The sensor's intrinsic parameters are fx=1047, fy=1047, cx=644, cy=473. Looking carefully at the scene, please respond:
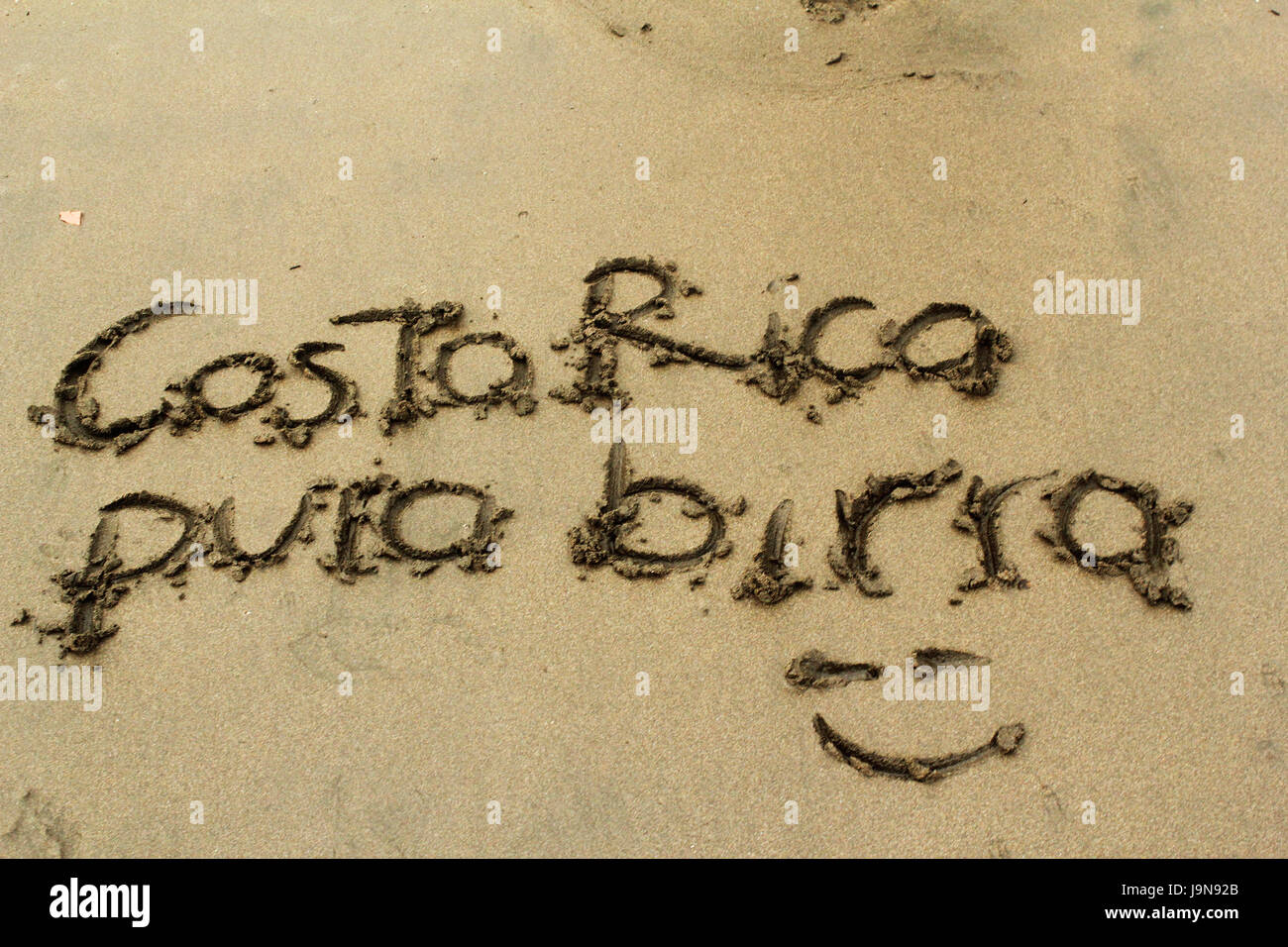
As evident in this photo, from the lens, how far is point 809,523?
2.80 metres

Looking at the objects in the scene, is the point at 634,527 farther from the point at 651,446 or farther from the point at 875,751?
the point at 875,751

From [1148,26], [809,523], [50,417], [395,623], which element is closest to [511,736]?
[395,623]

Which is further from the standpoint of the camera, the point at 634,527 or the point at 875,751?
the point at 634,527

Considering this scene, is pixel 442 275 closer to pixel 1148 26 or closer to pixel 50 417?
pixel 50 417

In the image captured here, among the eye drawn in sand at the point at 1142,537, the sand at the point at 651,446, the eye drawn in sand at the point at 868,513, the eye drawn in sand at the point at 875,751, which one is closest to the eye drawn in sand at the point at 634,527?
the sand at the point at 651,446

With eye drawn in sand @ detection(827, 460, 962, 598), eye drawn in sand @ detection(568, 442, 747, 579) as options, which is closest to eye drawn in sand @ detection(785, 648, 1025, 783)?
eye drawn in sand @ detection(827, 460, 962, 598)

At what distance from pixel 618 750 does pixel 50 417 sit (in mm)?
1949

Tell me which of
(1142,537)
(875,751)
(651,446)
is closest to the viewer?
(875,751)

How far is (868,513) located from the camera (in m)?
2.82

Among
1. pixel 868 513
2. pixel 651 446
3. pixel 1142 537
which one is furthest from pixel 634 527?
pixel 1142 537

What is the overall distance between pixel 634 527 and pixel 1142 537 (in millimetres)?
1335

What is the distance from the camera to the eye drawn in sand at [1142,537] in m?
2.65

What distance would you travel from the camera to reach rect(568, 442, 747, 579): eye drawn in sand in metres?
2.75

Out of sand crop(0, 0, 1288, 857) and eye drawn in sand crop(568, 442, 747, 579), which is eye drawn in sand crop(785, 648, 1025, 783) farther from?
eye drawn in sand crop(568, 442, 747, 579)
